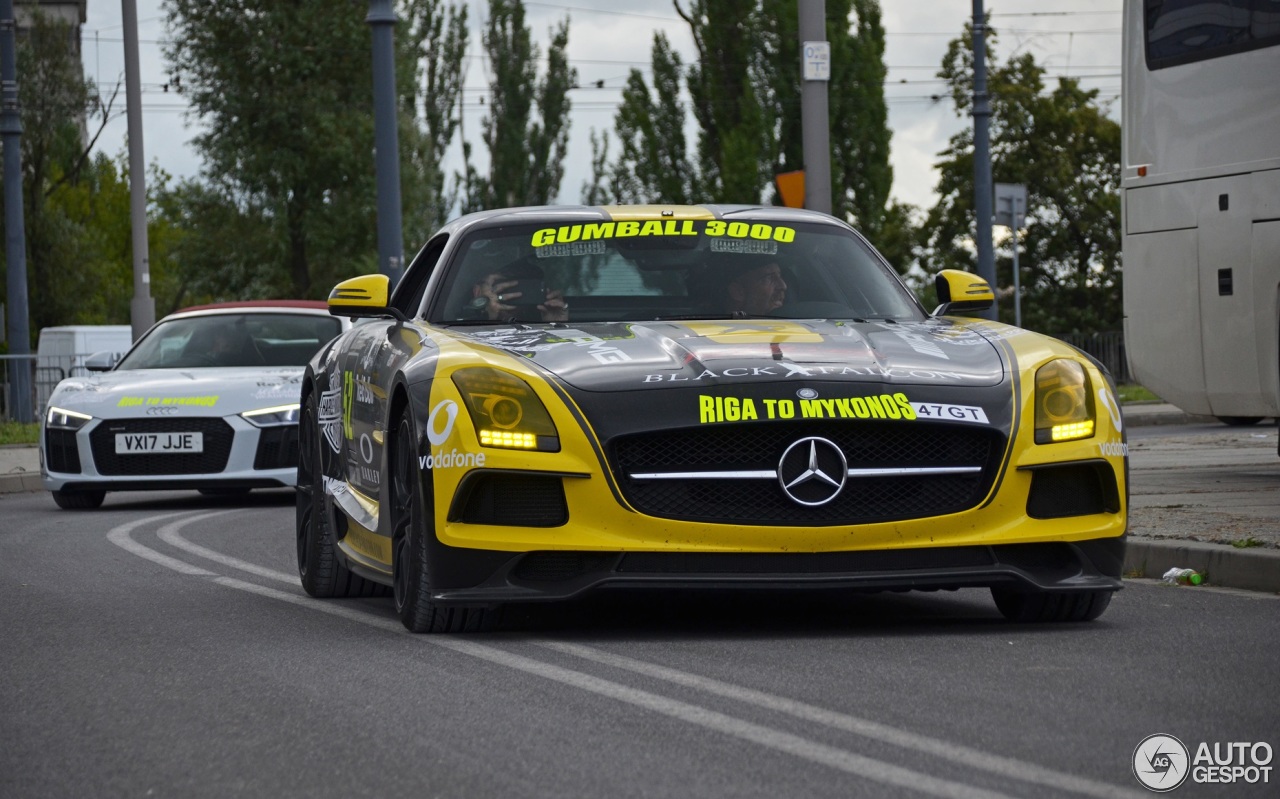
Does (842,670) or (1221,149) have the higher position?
(1221,149)

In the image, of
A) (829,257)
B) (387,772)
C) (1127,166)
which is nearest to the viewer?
(387,772)

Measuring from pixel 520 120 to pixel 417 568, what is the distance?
2296 inches

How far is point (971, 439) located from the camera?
259 inches

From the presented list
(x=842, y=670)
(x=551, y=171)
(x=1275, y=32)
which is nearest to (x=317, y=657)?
(x=842, y=670)

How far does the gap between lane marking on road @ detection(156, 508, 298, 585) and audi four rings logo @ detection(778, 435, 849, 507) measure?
341 centimetres

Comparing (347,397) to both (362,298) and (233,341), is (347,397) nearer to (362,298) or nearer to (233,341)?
(362,298)

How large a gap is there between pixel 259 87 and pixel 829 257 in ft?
129

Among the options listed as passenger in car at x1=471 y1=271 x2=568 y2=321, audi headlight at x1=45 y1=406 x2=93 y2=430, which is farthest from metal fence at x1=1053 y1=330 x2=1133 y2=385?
passenger in car at x1=471 y1=271 x2=568 y2=321

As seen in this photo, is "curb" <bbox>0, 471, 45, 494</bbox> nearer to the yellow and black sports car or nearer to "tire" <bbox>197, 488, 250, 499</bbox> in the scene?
"tire" <bbox>197, 488, 250, 499</bbox>

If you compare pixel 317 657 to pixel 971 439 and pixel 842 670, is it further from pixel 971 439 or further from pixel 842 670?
pixel 971 439

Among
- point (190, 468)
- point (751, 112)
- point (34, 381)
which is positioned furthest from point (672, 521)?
point (751, 112)

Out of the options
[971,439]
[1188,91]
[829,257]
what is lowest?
[971,439]

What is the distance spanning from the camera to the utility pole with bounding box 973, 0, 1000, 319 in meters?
29.1

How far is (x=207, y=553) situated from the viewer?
10.7m
